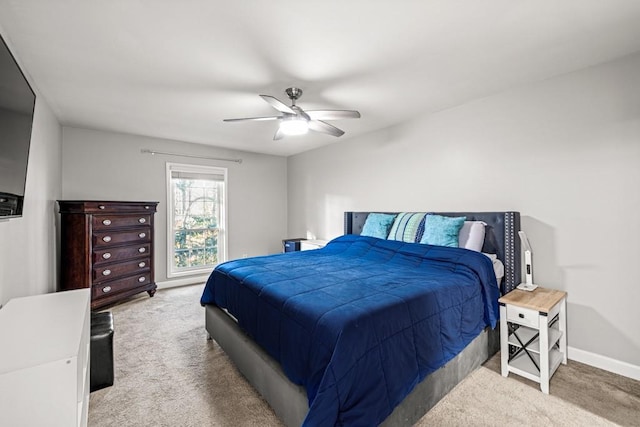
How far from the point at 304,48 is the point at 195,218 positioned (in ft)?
12.5

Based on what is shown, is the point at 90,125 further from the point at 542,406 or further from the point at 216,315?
the point at 542,406

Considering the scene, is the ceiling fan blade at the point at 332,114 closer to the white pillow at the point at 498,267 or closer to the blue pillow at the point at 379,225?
the blue pillow at the point at 379,225

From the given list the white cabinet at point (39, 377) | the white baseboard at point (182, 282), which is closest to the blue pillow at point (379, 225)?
the white cabinet at point (39, 377)

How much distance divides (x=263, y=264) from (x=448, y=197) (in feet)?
7.33

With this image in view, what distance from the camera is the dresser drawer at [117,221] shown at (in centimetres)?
340

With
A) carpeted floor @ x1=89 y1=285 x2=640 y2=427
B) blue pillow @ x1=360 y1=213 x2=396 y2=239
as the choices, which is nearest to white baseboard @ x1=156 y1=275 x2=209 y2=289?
carpeted floor @ x1=89 y1=285 x2=640 y2=427

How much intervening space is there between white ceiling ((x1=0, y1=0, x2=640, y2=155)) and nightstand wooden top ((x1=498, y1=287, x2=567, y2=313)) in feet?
6.17

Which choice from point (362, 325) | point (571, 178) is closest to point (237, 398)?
point (362, 325)

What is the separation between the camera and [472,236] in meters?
2.74

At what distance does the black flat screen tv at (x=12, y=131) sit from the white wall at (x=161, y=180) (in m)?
2.66

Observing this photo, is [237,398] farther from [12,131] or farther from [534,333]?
[534,333]

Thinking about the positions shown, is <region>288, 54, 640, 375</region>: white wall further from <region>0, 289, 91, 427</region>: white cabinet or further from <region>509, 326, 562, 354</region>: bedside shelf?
<region>0, 289, 91, 427</region>: white cabinet

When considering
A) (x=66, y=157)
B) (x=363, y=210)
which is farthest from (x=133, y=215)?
(x=363, y=210)

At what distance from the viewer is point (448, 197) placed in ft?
10.7
